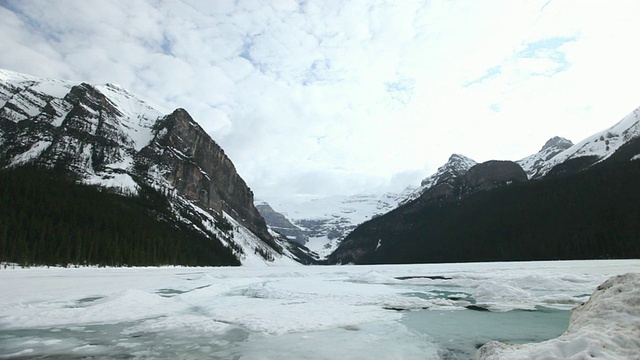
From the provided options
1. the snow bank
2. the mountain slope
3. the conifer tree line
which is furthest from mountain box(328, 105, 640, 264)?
the conifer tree line

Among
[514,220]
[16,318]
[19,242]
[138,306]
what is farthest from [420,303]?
[514,220]

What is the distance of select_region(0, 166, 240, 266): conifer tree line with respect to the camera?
250 feet

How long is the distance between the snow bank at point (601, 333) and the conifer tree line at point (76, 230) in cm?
8704

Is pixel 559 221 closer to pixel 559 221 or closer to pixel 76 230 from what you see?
pixel 559 221

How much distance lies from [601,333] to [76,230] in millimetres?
106611

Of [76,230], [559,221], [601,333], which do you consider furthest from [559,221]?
[76,230]

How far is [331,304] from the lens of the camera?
2062 cm

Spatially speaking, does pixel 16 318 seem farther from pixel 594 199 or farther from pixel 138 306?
pixel 594 199

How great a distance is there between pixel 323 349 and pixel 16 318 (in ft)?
45.6

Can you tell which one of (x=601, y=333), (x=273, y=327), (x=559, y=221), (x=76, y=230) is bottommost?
(x=273, y=327)

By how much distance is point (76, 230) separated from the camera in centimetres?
8969

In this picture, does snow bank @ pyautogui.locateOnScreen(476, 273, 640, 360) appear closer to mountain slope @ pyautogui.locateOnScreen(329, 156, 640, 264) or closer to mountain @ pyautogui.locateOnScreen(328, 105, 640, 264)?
mountain @ pyautogui.locateOnScreen(328, 105, 640, 264)

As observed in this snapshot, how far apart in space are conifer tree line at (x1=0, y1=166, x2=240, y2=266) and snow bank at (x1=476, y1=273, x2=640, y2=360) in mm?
87043

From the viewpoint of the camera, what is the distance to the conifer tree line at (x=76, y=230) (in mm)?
76062
